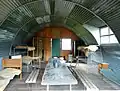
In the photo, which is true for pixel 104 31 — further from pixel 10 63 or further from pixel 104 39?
pixel 10 63

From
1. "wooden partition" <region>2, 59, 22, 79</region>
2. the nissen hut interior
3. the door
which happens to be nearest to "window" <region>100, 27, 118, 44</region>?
the nissen hut interior

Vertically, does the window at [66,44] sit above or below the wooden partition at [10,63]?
above

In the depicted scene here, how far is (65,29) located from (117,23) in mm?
10398

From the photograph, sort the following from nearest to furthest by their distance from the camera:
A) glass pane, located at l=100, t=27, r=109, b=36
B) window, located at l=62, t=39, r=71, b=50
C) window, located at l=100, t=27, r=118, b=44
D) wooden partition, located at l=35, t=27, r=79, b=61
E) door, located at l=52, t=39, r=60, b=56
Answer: window, located at l=100, t=27, r=118, b=44 → glass pane, located at l=100, t=27, r=109, b=36 → wooden partition, located at l=35, t=27, r=79, b=61 → door, located at l=52, t=39, r=60, b=56 → window, located at l=62, t=39, r=71, b=50

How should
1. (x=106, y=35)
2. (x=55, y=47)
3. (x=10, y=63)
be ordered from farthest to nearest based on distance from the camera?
(x=55, y=47), (x=106, y=35), (x=10, y=63)

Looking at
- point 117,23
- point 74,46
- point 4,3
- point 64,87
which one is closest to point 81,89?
point 64,87

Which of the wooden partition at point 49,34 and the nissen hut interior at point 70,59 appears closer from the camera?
the nissen hut interior at point 70,59

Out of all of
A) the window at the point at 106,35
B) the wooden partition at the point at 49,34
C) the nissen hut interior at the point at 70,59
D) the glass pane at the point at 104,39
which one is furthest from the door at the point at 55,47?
the glass pane at the point at 104,39

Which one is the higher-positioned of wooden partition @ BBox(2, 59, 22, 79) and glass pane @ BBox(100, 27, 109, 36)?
glass pane @ BBox(100, 27, 109, 36)

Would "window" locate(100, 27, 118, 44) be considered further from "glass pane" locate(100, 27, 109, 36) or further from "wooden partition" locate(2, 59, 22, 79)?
"wooden partition" locate(2, 59, 22, 79)

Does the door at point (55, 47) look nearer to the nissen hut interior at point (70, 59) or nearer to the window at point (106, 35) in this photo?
the nissen hut interior at point (70, 59)

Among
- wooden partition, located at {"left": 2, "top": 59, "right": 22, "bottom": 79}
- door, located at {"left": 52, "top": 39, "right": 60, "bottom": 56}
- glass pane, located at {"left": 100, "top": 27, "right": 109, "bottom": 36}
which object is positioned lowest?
wooden partition, located at {"left": 2, "top": 59, "right": 22, "bottom": 79}

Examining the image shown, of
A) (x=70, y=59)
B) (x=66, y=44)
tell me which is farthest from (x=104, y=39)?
(x=66, y=44)

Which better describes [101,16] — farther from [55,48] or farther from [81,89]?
[55,48]
